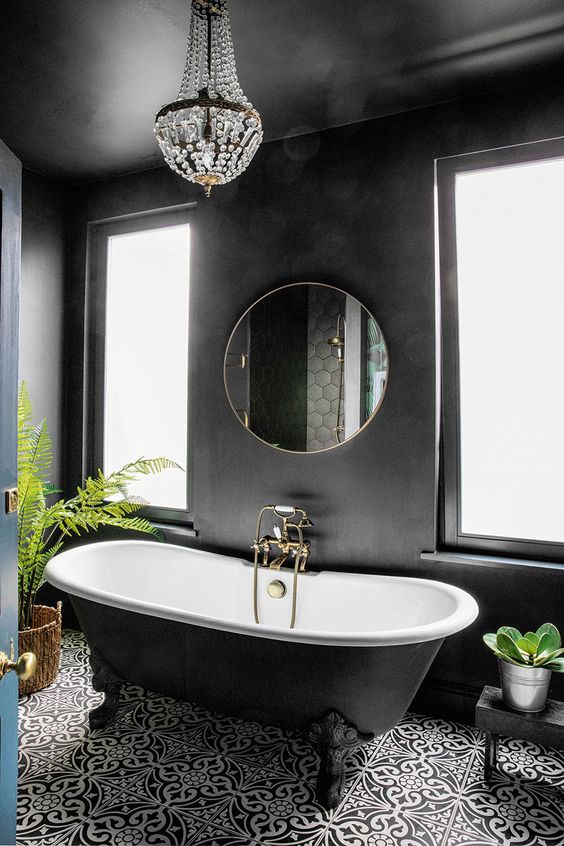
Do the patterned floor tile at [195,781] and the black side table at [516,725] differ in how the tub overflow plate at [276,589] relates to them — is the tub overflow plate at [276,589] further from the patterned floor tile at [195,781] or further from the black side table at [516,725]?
the black side table at [516,725]

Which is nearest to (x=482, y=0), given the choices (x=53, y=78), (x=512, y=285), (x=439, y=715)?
(x=512, y=285)

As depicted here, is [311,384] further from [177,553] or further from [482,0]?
[482,0]

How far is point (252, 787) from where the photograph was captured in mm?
2029

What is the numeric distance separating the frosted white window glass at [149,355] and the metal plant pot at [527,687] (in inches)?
75.5

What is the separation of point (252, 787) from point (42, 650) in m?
1.29

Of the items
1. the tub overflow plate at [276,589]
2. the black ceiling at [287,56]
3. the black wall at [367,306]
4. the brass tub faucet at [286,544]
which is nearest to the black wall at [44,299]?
the black ceiling at [287,56]

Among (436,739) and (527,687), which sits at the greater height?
(527,687)

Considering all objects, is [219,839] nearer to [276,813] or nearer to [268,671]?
[276,813]

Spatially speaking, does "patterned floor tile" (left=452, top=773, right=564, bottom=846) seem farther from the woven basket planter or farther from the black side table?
the woven basket planter

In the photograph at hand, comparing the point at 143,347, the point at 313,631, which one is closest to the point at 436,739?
the point at 313,631

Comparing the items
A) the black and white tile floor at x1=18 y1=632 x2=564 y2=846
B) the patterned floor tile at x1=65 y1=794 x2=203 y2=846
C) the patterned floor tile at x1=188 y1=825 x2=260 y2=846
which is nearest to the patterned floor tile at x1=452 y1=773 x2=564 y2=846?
the black and white tile floor at x1=18 y1=632 x2=564 y2=846

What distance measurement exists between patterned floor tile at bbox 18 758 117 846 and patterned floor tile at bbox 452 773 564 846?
3.92 ft

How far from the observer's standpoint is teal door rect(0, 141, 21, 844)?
1392mm

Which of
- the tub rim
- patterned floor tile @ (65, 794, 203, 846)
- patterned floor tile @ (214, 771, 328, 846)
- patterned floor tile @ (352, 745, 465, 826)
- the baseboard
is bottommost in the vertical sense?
patterned floor tile @ (352, 745, 465, 826)
